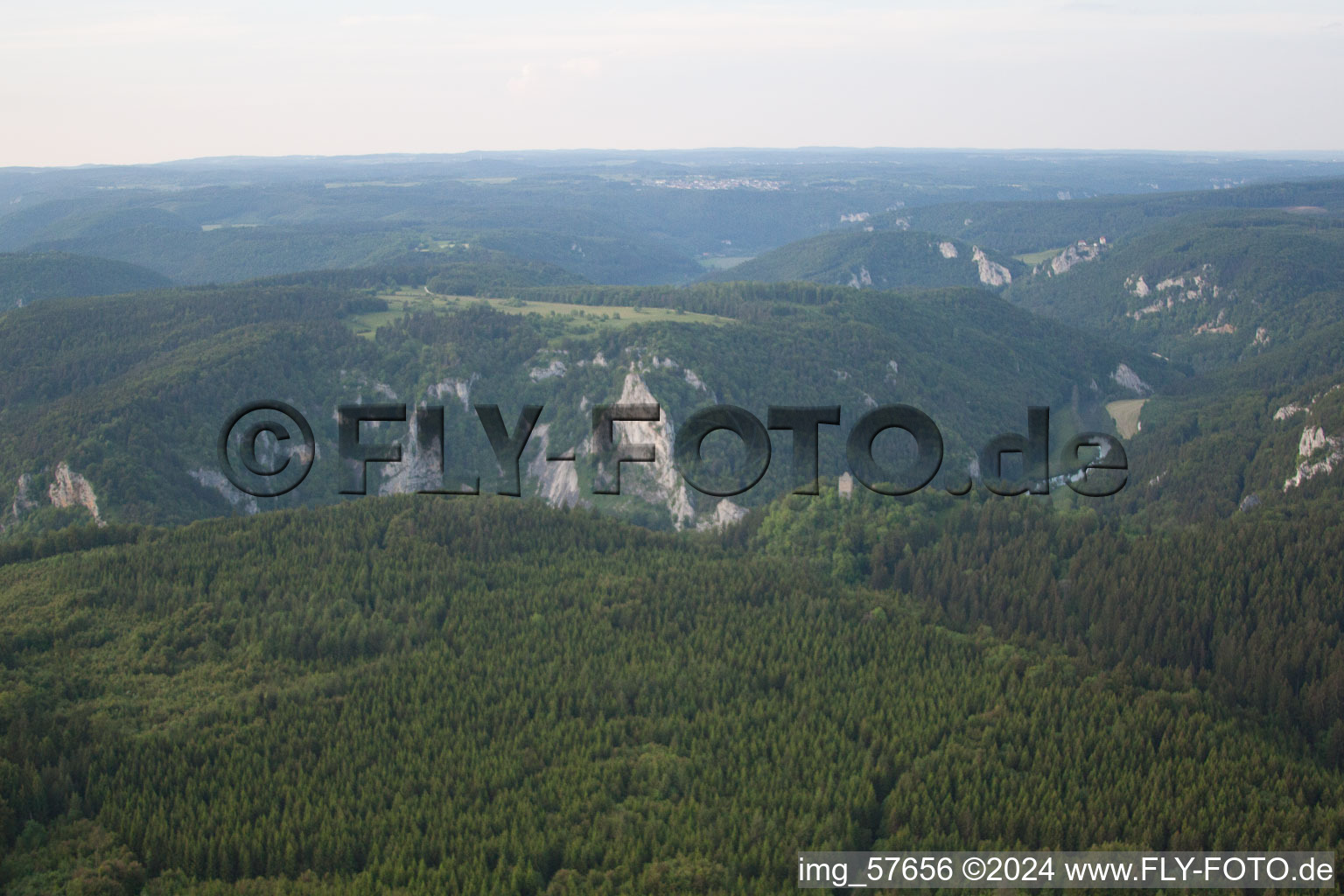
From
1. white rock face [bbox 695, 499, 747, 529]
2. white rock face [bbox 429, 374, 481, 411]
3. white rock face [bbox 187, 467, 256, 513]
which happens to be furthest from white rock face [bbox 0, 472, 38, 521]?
white rock face [bbox 695, 499, 747, 529]

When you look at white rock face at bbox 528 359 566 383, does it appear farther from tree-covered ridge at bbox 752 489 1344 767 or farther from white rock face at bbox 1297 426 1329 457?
white rock face at bbox 1297 426 1329 457

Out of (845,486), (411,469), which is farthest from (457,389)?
(845,486)

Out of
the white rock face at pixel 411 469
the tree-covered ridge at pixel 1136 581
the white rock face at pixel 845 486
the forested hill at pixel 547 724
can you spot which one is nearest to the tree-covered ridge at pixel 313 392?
the white rock face at pixel 411 469

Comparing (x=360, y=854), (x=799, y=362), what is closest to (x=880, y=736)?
(x=360, y=854)

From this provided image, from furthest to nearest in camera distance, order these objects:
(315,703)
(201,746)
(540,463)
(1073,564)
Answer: (540,463) < (1073,564) < (315,703) < (201,746)

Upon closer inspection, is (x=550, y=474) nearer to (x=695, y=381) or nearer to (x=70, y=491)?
(x=695, y=381)

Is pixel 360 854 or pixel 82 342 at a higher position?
pixel 82 342

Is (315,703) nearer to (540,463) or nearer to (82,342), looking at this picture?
(540,463)
